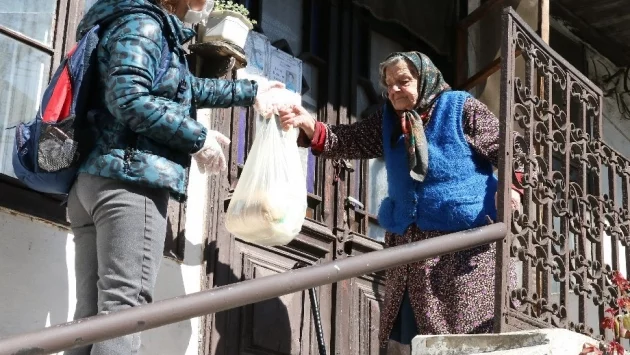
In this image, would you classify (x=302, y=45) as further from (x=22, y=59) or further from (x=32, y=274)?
(x=32, y=274)

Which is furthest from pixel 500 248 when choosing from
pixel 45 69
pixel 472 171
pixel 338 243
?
pixel 45 69

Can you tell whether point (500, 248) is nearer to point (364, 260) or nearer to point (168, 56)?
point (364, 260)

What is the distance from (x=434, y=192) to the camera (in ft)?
13.9

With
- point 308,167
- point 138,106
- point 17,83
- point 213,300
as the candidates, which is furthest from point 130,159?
point 308,167

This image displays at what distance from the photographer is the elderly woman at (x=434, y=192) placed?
412 centimetres

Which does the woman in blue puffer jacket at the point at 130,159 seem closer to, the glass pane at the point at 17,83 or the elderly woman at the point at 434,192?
the glass pane at the point at 17,83

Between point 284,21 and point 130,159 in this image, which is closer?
point 130,159

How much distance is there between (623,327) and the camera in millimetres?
4109

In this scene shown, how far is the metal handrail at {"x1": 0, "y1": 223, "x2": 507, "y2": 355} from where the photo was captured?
2.59m

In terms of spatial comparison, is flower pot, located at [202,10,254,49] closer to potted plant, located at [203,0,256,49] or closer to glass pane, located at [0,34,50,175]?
potted plant, located at [203,0,256,49]

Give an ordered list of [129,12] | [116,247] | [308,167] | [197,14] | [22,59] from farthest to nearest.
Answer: [308,167] < [22,59] < [197,14] < [129,12] < [116,247]

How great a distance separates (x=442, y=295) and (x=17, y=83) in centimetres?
195

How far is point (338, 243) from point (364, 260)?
6.95 feet

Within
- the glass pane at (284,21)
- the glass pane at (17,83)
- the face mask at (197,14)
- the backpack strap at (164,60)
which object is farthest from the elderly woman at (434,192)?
the glass pane at (284,21)
